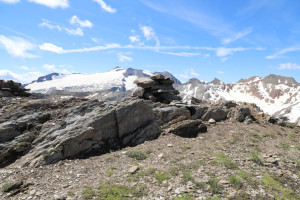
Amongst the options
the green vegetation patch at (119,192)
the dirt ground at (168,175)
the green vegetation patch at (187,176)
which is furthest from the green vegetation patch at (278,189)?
the green vegetation patch at (119,192)

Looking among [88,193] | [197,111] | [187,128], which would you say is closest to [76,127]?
[88,193]

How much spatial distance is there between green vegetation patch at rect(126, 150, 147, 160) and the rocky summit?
0.33ft

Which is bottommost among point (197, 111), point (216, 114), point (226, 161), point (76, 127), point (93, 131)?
point (226, 161)

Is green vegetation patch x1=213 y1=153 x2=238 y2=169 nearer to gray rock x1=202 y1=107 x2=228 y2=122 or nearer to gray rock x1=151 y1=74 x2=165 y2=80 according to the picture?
gray rock x1=202 y1=107 x2=228 y2=122

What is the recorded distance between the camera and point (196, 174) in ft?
48.1

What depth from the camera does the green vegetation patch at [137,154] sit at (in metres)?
18.2

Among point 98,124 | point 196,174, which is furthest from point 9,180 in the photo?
point 196,174

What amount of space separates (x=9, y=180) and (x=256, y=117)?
3757 cm

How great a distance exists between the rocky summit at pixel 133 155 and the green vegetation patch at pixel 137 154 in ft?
0.33

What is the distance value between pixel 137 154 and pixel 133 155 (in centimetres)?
44

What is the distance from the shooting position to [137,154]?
61.2 feet

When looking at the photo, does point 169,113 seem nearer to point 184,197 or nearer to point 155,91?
point 155,91

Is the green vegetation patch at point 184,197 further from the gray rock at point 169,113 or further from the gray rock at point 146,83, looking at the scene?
the gray rock at point 146,83

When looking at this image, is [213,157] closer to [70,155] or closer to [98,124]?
[98,124]
